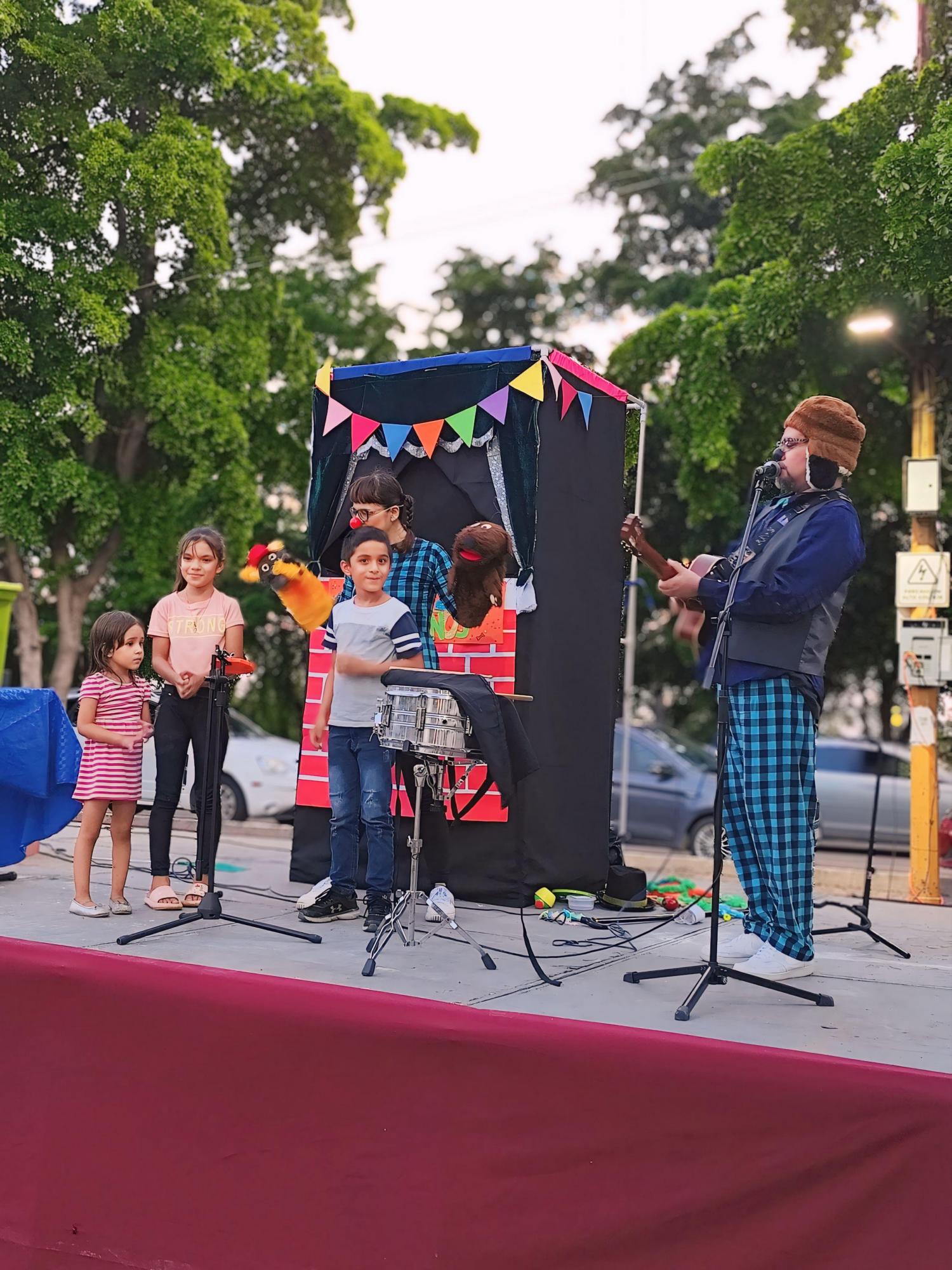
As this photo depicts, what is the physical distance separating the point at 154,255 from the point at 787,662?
8.38 m

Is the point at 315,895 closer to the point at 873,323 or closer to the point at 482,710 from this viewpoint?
the point at 482,710

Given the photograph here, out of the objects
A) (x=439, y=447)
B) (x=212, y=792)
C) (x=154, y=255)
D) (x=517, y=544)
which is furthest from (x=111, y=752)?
(x=154, y=255)

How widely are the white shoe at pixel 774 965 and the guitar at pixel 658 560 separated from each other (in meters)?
1.20

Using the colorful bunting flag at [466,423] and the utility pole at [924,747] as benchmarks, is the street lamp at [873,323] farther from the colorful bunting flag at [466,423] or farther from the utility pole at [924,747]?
the colorful bunting flag at [466,423]

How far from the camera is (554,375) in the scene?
18.2ft

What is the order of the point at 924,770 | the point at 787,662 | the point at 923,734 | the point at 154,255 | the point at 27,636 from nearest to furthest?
1. the point at 787,662
2. the point at 923,734
3. the point at 924,770
4. the point at 154,255
5. the point at 27,636

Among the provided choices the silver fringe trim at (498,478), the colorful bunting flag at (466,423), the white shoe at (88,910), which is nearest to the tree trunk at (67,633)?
the colorful bunting flag at (466,423)

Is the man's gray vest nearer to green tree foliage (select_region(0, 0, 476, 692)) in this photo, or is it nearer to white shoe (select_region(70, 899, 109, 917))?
white shoe (select_region(70, 899, 109, 917))

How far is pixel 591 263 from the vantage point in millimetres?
20344

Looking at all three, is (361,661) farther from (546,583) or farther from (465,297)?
(465,297)

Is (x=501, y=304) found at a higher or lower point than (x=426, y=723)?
higher

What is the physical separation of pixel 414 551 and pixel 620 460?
1552 millimetres

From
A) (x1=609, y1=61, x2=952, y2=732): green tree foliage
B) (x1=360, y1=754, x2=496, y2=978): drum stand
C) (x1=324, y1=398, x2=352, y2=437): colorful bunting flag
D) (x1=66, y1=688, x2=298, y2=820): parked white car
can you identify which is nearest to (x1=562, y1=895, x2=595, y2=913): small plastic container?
(x1=360, y1=754, x2=496, y2=978): drum stand

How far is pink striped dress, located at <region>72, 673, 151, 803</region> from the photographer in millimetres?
4621
